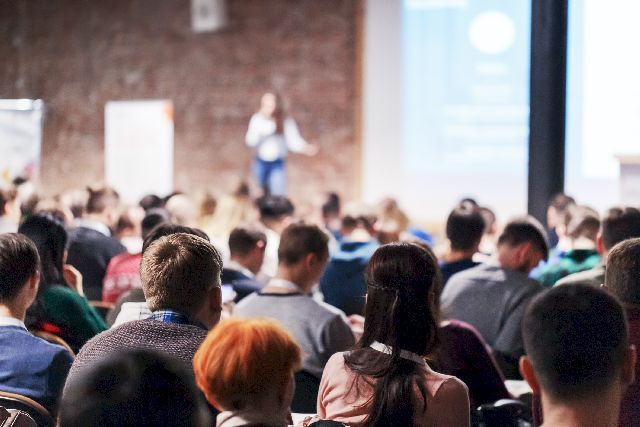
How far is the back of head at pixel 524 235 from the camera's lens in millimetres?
3943

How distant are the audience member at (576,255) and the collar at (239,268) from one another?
127 centimetres

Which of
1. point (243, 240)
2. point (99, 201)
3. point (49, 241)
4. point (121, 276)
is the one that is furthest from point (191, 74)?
point (49, 241)

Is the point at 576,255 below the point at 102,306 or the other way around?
the other way around

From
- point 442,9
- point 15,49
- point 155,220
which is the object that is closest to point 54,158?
point 15,49

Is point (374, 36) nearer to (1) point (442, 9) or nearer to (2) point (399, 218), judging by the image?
(1) point (442, 9)

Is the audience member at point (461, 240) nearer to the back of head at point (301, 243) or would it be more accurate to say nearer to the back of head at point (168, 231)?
the back of head at point (301, 243)

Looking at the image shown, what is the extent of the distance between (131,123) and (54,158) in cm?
127

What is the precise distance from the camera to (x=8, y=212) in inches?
212

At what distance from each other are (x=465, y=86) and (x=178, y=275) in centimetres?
746

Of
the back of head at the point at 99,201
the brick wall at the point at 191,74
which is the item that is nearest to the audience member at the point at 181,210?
the back of head at the point at 99,201

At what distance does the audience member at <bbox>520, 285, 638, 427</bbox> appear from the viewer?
1542 millimetres

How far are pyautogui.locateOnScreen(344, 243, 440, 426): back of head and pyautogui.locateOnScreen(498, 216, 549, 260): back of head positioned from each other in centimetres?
180

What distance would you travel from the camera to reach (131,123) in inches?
422

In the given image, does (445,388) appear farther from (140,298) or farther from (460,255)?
(460,255)
